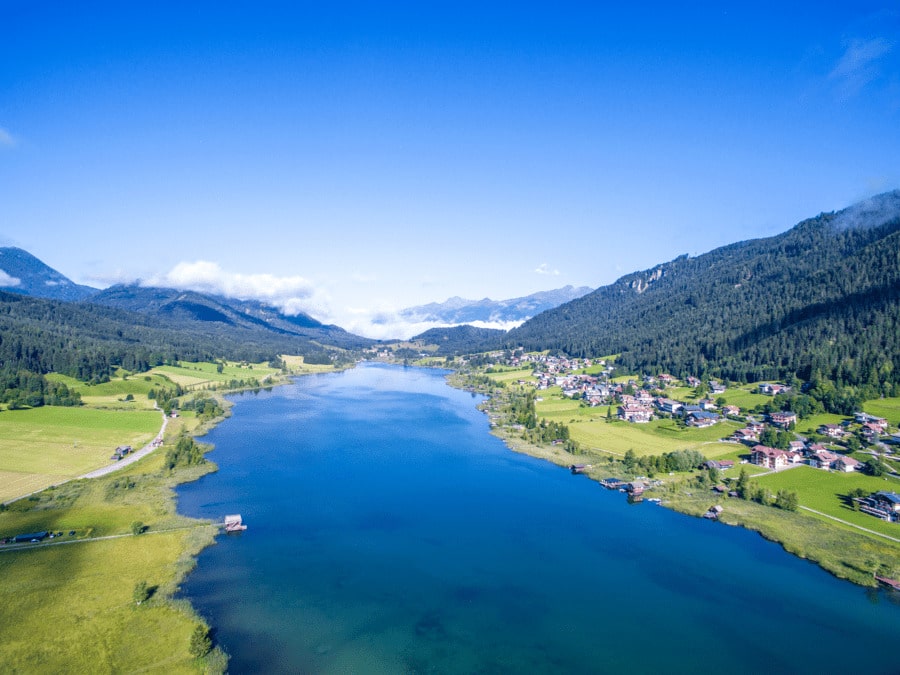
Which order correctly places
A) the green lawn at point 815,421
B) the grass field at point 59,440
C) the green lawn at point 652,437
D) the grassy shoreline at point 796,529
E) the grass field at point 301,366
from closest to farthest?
the grassy shoreline at point 796,529 < the grass field at point 59,440 < the green lawn at point 652,437 < the green lawn at point 815,421 < the grass field at point 301,366

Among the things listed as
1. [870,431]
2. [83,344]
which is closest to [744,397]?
[870,431]

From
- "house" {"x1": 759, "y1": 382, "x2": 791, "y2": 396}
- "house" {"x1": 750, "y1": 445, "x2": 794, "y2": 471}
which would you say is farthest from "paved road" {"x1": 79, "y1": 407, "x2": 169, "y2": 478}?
Result: "house" {"x1": 759, "y1": 382, "x2": 791, "y2": 396}

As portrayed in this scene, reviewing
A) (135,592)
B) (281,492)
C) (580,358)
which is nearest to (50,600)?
(135,592)

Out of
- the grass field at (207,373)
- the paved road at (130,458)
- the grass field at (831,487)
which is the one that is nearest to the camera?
the grass field at (831,487)

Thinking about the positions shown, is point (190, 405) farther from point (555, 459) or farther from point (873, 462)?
point (873, 462)

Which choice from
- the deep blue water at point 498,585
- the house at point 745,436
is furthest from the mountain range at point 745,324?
the deep blue water at point 498,585

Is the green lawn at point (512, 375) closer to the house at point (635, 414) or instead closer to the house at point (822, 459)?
the house at point (635, 414)

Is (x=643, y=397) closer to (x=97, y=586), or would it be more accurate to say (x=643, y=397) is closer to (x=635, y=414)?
(x=635, y=414)

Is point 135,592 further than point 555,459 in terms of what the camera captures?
No
